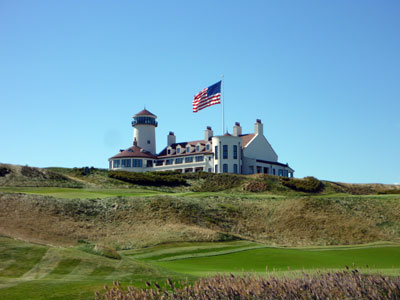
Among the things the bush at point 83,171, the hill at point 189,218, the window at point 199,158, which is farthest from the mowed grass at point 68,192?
the window at point 199,158

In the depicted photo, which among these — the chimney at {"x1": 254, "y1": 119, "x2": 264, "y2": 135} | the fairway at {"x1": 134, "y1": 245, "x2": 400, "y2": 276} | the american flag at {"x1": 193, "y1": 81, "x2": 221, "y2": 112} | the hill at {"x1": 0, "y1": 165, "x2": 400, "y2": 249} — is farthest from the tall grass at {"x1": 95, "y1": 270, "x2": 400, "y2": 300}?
the chimney at {"x1": 254, "y1": 119, "x2": 264, "y2": 135}

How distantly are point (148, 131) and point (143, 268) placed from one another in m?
80.0

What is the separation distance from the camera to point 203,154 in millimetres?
86188

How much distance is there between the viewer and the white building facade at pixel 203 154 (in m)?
82.0

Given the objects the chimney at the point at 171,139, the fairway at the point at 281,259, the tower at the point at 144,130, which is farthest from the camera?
the chimney at the point at 171,139

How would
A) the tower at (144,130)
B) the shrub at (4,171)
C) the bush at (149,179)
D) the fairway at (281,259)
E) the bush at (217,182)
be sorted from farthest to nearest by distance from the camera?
the tower at (144,130), the bush at (149,179), the bush at (217,182), the shrub at (4,171), the fairway at (281,259)

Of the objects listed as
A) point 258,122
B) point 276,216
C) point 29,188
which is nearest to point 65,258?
point 276,216

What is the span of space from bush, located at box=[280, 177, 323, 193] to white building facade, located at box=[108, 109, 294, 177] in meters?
13.3

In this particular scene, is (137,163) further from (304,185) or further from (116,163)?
(304,185)

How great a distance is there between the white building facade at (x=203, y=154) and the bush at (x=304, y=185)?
43.8ft

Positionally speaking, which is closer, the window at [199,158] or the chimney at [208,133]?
the window at [199,158]

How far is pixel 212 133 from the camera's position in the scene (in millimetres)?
93750

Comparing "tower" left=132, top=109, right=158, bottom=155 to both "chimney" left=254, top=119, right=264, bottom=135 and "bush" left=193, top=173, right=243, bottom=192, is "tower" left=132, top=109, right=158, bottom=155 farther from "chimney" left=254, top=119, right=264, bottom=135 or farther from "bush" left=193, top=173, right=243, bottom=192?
"bush" left=193, top=173, right=243, bottom=192

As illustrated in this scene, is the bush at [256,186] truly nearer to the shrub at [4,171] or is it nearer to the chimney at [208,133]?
the chimney at [208,133]
